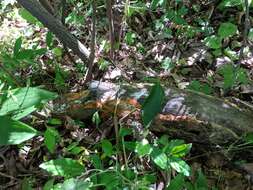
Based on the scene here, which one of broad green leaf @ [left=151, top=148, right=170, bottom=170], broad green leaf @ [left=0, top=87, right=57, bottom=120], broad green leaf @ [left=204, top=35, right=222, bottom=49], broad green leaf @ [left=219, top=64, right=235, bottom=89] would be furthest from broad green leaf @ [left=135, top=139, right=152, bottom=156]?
broad green leaf @ [left=204, top=35, right=222, bottom=49]

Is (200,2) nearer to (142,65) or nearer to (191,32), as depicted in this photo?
(191,32)

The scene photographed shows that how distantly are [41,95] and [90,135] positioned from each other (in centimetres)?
68

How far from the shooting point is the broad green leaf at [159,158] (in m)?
1.63

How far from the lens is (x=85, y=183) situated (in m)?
1.49

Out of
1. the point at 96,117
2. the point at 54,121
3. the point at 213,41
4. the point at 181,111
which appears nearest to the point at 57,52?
the point at 54,121

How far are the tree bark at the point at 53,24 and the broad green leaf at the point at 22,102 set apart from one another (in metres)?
0.89

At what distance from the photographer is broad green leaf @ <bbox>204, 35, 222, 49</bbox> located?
2.67 metres

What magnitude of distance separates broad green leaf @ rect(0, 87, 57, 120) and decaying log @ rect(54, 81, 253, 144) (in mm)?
659

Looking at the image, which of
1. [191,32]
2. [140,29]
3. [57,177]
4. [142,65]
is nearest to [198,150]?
[57,177]

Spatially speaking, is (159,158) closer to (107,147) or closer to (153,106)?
(153,106)

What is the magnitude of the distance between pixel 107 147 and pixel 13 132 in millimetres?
657

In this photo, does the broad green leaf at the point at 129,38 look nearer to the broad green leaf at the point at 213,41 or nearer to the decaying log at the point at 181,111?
the broad green leaf at the point at 213,41

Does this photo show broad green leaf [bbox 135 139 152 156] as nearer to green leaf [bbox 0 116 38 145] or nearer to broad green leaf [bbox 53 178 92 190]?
broad green leaf [bbox 53 178 92 190]

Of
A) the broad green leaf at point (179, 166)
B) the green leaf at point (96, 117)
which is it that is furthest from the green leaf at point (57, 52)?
the broad green leaf at point (179, 166)
